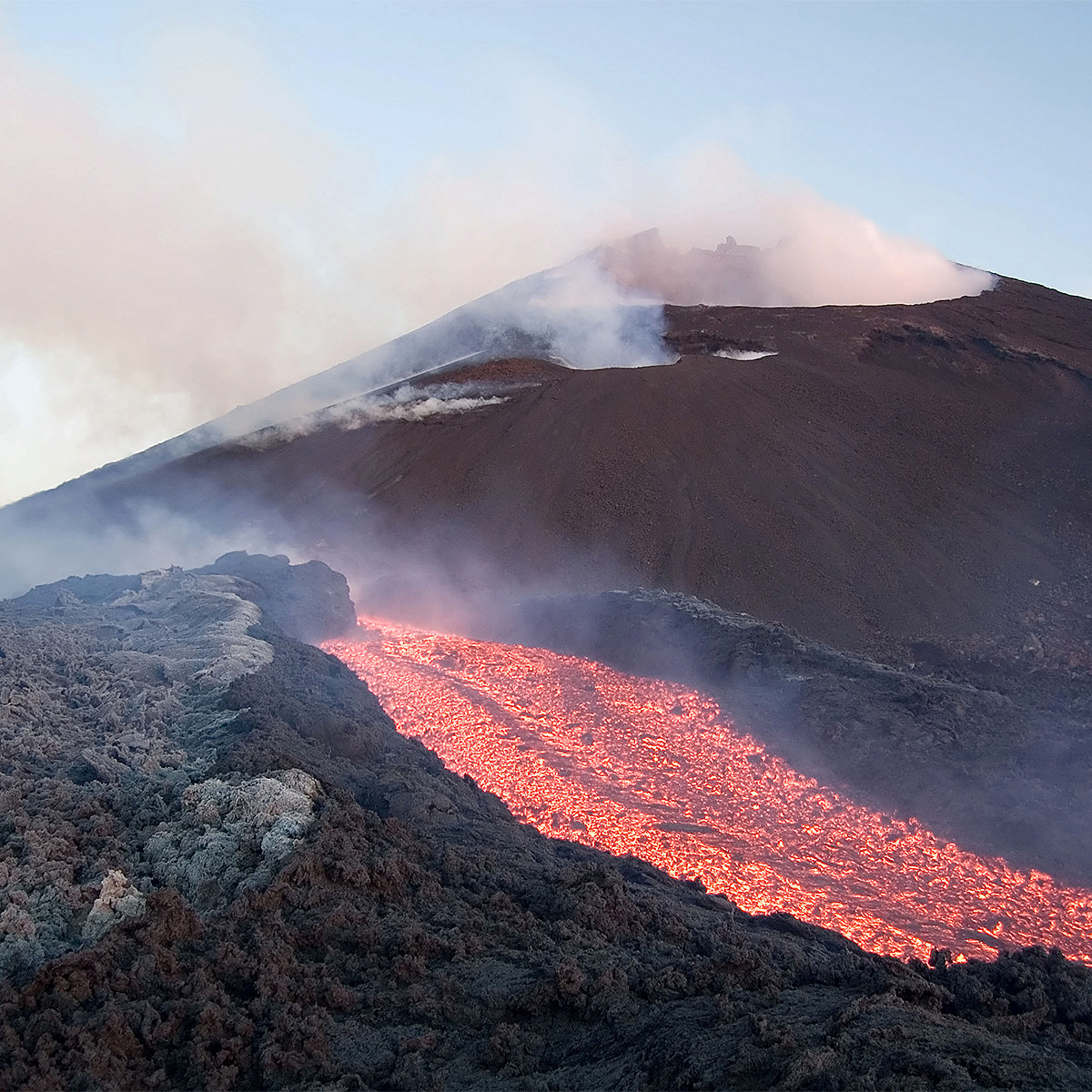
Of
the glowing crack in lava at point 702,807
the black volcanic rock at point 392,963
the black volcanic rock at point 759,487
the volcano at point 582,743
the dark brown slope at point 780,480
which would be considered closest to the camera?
the black volcanic rock at point 392,963

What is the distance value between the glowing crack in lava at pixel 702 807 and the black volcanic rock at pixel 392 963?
1306 mm

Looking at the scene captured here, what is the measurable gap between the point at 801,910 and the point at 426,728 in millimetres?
5928

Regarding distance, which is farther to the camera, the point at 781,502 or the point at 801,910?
the point at 781,502

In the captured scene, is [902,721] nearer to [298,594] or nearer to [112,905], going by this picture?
[112,905]

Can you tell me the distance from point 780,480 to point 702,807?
14.7m

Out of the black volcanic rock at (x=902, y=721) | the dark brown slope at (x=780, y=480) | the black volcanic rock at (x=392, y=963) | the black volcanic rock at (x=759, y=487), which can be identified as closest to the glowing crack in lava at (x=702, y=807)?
the black volcanic rock at (x=902, y=721)

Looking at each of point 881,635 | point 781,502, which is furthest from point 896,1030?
point 781,502

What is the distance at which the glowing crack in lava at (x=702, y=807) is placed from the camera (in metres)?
8.72

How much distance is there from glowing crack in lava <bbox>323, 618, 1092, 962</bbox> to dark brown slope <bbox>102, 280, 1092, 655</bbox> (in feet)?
21.8

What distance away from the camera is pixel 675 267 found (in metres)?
51.3

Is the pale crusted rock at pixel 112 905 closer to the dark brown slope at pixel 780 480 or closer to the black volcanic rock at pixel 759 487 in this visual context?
the black volcanic rock at pixel 759 487

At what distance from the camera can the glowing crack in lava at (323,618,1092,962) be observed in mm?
8719

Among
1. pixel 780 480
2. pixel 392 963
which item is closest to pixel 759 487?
pixel 780 480

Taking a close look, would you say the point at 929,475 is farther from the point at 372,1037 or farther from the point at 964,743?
the point at 372,1037
